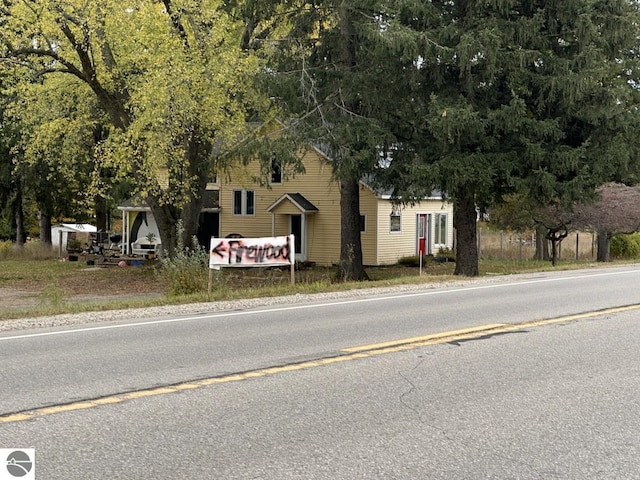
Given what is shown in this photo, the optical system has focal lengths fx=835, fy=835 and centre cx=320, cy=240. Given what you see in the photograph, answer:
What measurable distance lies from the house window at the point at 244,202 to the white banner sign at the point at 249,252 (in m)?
20.2

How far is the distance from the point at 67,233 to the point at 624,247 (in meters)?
32.8

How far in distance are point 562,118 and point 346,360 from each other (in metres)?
17.3

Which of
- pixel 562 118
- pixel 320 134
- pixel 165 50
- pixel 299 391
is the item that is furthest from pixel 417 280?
pixel 299 391

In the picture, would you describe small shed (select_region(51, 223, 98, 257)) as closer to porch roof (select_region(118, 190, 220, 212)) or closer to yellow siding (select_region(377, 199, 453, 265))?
porch roof (select_region(118, 190, 220, 212))

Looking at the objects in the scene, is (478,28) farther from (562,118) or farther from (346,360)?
(346,360)

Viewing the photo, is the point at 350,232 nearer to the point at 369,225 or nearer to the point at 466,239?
the point at 466,239

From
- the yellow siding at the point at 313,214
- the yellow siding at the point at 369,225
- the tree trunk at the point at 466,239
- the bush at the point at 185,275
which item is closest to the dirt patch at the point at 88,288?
the bush at the point at 185,275

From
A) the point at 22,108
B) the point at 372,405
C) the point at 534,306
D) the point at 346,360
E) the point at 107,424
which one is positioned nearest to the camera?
the point at 107,424

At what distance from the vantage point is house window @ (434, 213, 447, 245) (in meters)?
41.2

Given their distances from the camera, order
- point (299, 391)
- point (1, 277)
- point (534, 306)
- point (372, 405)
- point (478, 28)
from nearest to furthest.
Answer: point (372, 405), point (299, 391), point (534, 306), point (478, 28), point (1, 277)

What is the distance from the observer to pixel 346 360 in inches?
370

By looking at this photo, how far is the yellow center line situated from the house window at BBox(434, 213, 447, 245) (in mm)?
26893

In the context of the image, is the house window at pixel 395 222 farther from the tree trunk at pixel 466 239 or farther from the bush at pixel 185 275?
the bush at pixel 185 275

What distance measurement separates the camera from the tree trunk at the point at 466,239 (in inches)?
1017
